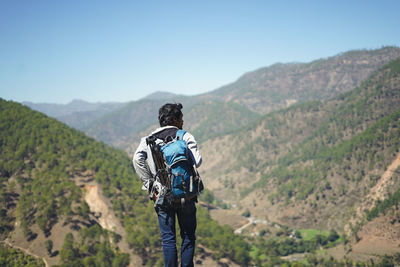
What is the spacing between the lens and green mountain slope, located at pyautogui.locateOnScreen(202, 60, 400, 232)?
11438 centimetres

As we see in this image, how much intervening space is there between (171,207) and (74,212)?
2995 inches

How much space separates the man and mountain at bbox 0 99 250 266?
6052cm

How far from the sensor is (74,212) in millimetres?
74562

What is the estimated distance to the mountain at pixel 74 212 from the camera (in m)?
65.2

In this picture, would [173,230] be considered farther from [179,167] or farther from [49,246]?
[49,246]

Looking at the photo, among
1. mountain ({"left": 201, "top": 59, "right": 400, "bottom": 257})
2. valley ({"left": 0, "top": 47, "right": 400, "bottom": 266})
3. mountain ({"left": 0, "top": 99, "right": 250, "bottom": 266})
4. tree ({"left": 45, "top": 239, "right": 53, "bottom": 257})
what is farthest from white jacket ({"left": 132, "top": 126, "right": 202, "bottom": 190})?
mountain ({"left": 201, "top": 59, "right": 400, "bottom": 257})

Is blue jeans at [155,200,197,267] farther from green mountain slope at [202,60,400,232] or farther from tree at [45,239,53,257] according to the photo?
green mountain slope at [202,60,400,232]

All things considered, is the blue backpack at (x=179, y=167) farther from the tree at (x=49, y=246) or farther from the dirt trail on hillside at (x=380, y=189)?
the dirt trail on hillside at (x=380, y=189)

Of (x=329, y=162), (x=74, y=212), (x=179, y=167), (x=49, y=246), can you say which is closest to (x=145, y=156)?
(x=179, y=167)

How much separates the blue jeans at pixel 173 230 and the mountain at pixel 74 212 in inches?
2381

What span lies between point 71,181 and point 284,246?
6318cm

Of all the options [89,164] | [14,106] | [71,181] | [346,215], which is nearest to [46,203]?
[71,181]

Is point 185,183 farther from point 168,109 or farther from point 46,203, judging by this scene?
point 46,203

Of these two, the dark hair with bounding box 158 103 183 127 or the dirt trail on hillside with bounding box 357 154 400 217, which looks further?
the dirt trail on hillside with bounding box 357 154 400 217
